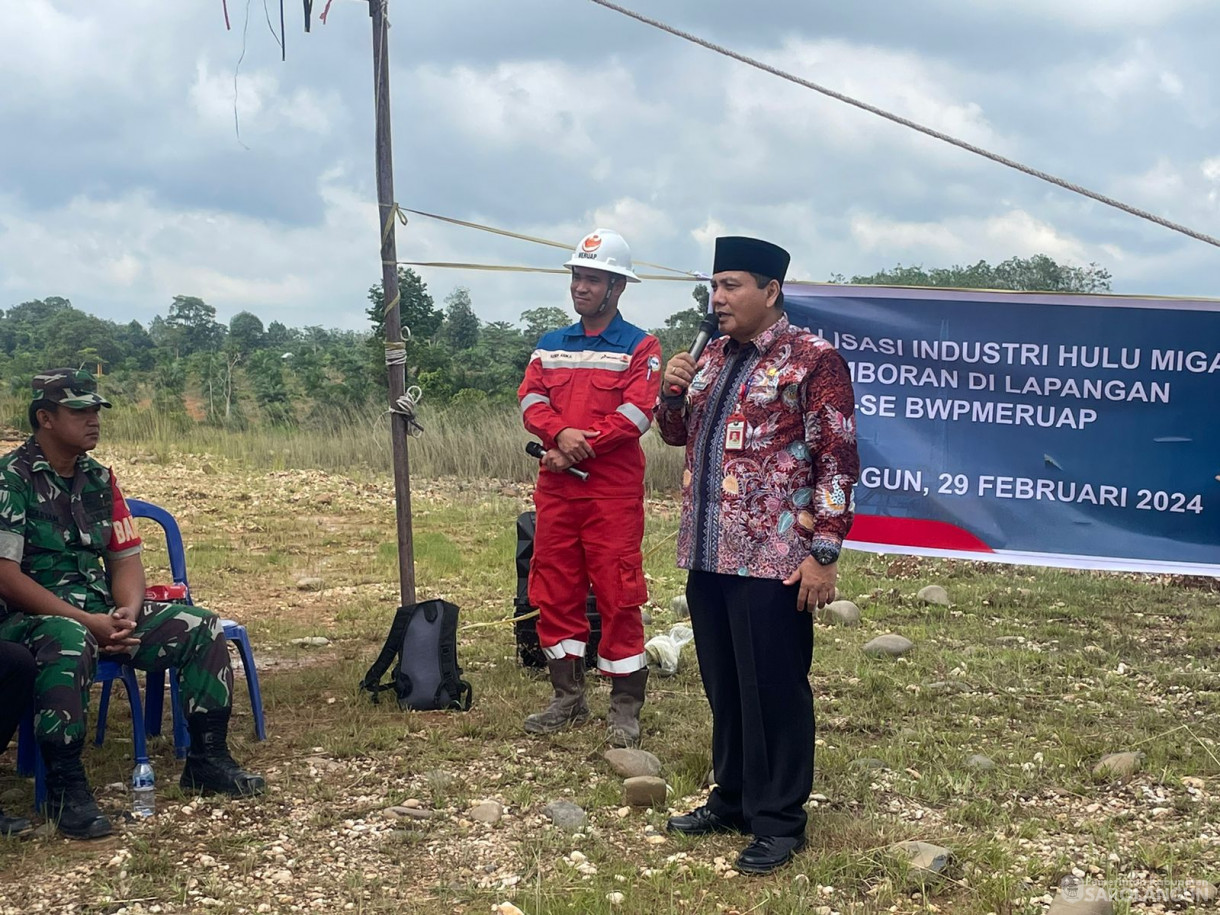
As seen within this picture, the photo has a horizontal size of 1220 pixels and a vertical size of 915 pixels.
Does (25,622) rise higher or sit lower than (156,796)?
higher

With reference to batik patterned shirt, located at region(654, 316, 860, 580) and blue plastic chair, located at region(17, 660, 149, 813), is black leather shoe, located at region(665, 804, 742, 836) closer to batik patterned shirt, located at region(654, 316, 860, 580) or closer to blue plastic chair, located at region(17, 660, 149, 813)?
batik patterned shirt, located at region(654, 316, 860, 580)

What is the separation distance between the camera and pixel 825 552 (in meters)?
3.48

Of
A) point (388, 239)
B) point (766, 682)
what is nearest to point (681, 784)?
point (766, 682)

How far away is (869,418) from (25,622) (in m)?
4.13

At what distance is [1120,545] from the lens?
612 centimetres

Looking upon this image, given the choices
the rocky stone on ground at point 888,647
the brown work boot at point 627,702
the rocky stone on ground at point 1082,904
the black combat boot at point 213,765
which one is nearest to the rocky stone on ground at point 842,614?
the rocky stone on ground at point 888,647

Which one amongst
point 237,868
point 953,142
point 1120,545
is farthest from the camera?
point 1120,545

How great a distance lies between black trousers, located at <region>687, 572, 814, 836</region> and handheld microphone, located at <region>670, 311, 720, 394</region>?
2.28 ft

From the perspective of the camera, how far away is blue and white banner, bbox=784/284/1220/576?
6008mm

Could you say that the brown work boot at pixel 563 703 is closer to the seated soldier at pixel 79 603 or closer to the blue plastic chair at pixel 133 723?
the seated soldier at pixel 79 603

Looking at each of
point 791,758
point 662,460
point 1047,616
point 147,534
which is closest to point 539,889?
point 791,758

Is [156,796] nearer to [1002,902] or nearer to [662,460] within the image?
[1002,902]

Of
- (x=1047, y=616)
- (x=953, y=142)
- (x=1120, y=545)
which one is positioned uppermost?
(x=953, y=142)

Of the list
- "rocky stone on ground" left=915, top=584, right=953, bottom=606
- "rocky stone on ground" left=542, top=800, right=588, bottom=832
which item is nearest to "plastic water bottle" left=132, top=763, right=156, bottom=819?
→ "rocky stone on ground" left=542, top=800, right=588, bottom=832
